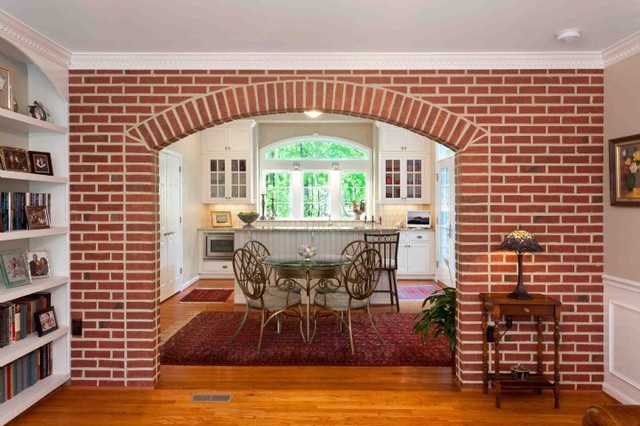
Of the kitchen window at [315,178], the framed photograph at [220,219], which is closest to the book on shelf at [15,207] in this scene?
the framed photograph at [220,219]

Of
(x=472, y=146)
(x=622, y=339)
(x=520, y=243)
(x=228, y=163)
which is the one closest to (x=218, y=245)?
(x=228, y=163)

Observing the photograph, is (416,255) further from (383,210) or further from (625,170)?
(625,170)

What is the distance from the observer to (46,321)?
11.2ft

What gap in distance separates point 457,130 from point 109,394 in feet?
Answer: 10.4

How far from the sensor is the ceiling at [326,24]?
8.64ft

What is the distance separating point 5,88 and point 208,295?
4.49 metres

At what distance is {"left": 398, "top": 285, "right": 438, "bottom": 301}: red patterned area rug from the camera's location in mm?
6891

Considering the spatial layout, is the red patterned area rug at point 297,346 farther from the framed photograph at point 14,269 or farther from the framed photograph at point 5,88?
the framed photograph at point 5,88

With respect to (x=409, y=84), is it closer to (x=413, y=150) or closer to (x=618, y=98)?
(x=618, y=98)

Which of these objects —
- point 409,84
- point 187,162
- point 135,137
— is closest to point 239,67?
point 135,137

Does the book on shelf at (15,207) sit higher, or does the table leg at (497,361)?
the book on shelf at (15,207)

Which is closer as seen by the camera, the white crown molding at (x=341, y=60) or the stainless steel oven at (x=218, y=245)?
the white crown molding at (x=341, y=60)

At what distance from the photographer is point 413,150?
28.1 ft

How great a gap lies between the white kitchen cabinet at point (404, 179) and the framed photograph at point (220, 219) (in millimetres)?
2787
